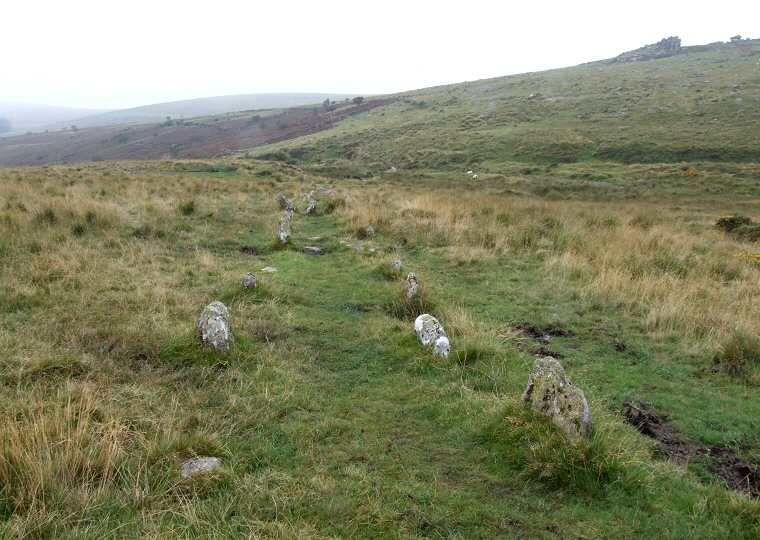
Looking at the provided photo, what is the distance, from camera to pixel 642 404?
4.79 meters

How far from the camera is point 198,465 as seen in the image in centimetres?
327

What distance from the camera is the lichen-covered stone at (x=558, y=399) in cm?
369

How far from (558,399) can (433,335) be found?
2124 mm

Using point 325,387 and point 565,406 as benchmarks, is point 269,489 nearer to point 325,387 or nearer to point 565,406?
point 325,387

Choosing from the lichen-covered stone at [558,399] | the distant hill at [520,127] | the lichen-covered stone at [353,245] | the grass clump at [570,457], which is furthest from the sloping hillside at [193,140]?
the grass clump at [570,457]

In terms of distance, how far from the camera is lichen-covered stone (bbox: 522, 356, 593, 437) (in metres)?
3.69

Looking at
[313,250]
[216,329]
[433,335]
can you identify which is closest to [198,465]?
[216,329]

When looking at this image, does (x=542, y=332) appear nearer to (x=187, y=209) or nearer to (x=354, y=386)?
(x=354, y=386)

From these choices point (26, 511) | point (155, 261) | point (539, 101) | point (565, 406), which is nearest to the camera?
point (26, 511)

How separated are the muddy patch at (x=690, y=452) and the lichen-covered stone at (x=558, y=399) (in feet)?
3.29

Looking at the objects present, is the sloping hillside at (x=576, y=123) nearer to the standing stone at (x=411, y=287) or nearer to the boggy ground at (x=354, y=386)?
the boggy ground at (x=354, y=386)

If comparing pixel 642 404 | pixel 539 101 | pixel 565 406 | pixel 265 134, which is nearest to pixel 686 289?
pixel 642 404

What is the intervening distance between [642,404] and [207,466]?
4541mm

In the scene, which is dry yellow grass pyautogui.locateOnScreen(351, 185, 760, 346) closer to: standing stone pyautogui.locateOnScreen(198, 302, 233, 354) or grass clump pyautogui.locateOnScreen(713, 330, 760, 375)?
grass clump pyautogui.locateOnScreen(713, 330, 760, 375)
